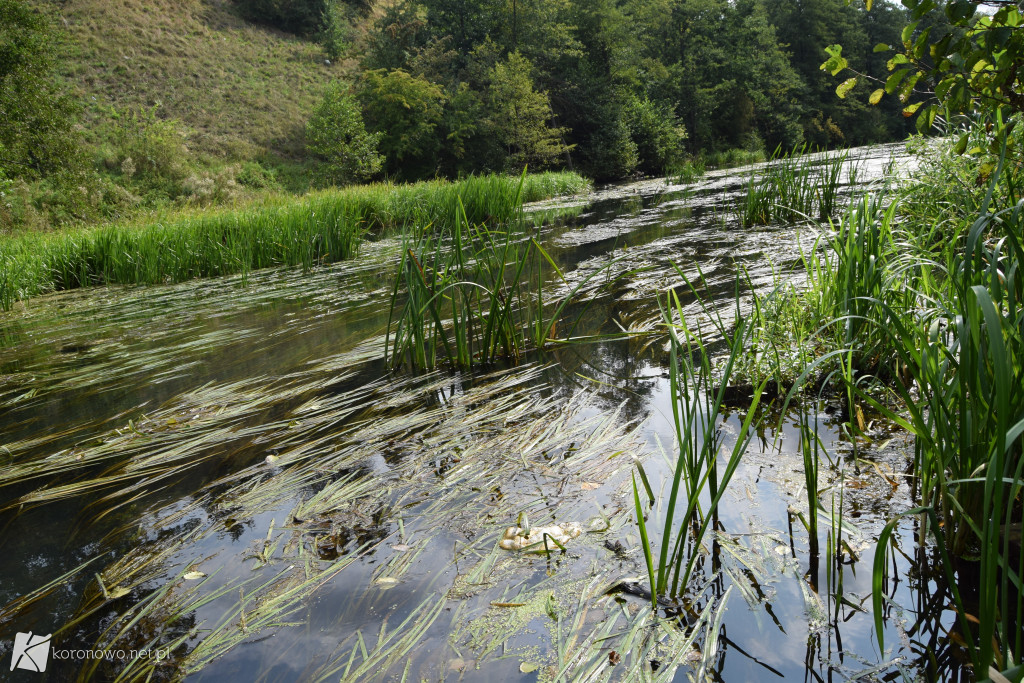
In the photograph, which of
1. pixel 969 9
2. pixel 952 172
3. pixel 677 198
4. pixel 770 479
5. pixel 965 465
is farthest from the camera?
pixel 677 198

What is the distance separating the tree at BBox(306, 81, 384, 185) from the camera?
22906 mm

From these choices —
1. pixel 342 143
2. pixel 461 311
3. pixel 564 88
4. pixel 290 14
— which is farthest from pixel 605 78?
pixel 461 311

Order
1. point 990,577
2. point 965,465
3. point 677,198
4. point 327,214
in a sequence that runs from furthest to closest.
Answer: point 677,198, point 327,214, point 965,465, point 990,577

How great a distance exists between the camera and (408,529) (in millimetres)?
1868

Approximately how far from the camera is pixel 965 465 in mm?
1361

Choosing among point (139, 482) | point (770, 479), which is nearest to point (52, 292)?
point (139, 482)

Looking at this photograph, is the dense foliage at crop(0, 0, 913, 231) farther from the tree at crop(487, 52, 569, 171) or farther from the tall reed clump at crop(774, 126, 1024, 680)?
the tall reed clump at crop(774, 126, 1024, 680)

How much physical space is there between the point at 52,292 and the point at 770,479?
8693mm

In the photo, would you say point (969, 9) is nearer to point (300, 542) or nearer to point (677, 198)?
point (300, 542)

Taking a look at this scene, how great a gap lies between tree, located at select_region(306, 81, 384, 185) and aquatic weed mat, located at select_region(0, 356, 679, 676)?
70.7 ft

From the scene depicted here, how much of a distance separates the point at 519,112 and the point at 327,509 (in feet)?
76.1

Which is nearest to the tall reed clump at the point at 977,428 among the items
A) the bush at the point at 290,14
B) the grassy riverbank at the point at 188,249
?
the grassy riverbank at the point at 188,249

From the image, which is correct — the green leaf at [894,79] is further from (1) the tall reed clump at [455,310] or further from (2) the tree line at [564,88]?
(2) the tree line at [564,88]

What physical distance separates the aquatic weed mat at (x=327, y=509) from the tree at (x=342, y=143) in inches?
848
